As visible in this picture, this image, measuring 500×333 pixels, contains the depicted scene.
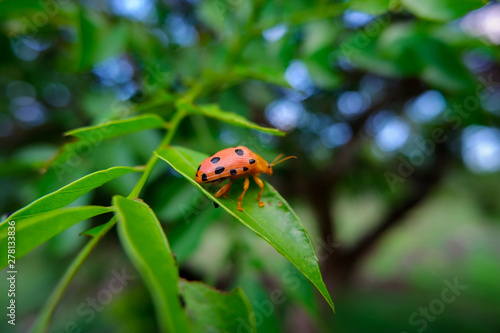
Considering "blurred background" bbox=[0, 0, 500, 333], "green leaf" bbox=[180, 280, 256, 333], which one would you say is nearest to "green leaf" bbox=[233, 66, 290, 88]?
"blurred background" bbox=[0, 0, 500, 333]

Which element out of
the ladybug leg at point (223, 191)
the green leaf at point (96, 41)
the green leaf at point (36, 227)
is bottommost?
the ladybug leg at point (223, 191)

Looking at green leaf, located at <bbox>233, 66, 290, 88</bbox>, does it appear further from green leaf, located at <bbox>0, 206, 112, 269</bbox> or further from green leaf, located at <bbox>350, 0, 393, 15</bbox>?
green leaf, located at <bbox>0, 206, 112, 269</bbox>

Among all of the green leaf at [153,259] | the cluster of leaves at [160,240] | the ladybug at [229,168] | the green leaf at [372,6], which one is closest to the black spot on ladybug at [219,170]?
the ladybug at [229,168]

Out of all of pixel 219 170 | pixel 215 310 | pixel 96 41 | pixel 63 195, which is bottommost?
pixel 215 310

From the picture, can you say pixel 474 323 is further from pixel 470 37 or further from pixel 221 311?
pixel 221 311

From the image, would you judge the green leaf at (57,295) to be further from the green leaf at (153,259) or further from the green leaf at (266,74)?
the green leaf at (266,74)

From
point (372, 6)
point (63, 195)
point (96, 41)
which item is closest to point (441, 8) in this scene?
point (372, 6)

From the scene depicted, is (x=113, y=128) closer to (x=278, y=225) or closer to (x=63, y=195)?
(x=63, y=195)
